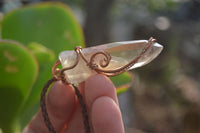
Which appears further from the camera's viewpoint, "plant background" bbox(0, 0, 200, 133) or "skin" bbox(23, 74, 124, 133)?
"plant background" bbox(0, 0, 200, 133)

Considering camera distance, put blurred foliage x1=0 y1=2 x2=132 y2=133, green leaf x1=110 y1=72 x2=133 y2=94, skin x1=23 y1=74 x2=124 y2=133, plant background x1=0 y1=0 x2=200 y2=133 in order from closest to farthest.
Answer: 1. skin x1=23 y1=74 x2=124 y2=133
2. blurred foliage x1=0 y1=2 x2=132 y2=133
3. green leaf x1=110 y1=72 x2=133 y2=94
4. plant background x1=0 y1=0 x2=200 y2=133

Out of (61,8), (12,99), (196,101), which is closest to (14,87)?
(12,99)

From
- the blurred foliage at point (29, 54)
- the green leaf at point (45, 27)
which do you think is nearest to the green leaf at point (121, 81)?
the blurred foliage at point (29, 54)

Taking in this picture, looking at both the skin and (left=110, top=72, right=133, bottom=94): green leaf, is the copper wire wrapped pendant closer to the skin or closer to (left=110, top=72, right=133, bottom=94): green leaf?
the skin

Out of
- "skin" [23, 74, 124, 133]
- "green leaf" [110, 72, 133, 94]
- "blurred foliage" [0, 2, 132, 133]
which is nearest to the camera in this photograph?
"skin" [23, 74, 124, 133]

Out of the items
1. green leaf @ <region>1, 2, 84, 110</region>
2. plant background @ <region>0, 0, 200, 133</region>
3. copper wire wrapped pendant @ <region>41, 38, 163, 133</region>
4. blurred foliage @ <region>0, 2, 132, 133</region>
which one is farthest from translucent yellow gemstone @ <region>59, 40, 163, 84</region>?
plant background @ <region>0, 0, 200, 133</region>

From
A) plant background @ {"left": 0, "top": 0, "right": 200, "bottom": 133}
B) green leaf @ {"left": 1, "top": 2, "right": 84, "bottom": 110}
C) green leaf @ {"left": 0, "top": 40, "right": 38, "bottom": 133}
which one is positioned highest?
green leaf @ {"left": 1, "top": 2, "right": 84, "bottom": 110}

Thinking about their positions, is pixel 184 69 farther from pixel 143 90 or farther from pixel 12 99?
pixel 12 99
